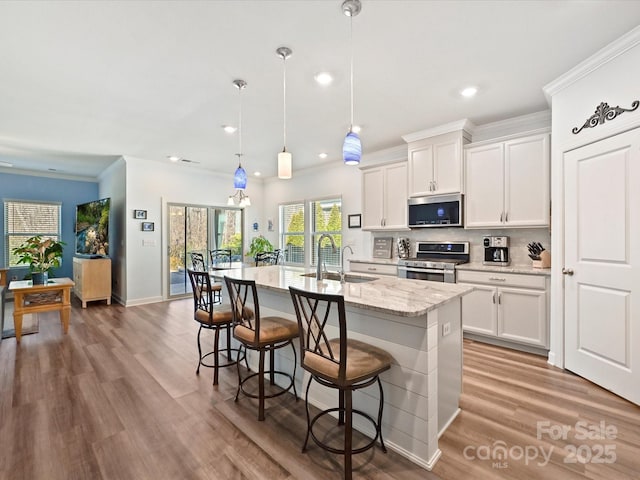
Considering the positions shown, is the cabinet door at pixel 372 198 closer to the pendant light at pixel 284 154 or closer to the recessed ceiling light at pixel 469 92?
the recessed ceiling light at pixel 469 92

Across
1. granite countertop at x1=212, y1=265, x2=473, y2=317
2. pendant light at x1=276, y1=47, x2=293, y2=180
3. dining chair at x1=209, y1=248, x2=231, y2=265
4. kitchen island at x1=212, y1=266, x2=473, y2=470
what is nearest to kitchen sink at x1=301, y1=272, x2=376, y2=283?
granite countertop at x1=212, y1=265, x2=473, y2=317

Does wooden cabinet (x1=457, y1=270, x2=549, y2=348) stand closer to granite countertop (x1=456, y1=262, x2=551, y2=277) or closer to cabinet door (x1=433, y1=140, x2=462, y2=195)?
granite countertop (x1=456, y1=262, x2=551, y2=277)

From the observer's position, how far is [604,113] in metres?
2.52

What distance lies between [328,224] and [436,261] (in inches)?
108

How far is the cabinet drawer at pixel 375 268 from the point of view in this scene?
4.39 m

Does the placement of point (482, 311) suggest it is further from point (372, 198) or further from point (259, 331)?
point (259, 331)

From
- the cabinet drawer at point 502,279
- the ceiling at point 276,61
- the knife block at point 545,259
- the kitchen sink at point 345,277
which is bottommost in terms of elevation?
the cabinet drawer at point 502,279

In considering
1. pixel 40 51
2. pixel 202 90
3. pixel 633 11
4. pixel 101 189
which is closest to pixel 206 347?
pixel 202 90

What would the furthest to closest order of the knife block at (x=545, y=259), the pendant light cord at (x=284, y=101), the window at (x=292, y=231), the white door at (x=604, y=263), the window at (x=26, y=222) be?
the window at (x=292, y=231)
the window at (x=26, y=222)
the knife block at (x=545, y=259)
the pendant light cord at (x=284, y=101)
the white door at (x=604, y=263)

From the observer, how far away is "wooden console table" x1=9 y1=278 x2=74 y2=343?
3760 mm

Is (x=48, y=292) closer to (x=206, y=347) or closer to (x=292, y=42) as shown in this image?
(x=206, y=347)

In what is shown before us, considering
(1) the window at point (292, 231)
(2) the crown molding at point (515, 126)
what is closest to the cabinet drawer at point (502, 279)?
(2) the crown molding at point (515, 126)

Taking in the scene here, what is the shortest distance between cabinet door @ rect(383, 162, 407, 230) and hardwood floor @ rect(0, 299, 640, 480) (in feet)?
6.93

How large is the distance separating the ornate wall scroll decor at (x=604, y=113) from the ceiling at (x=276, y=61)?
1.49 feet
